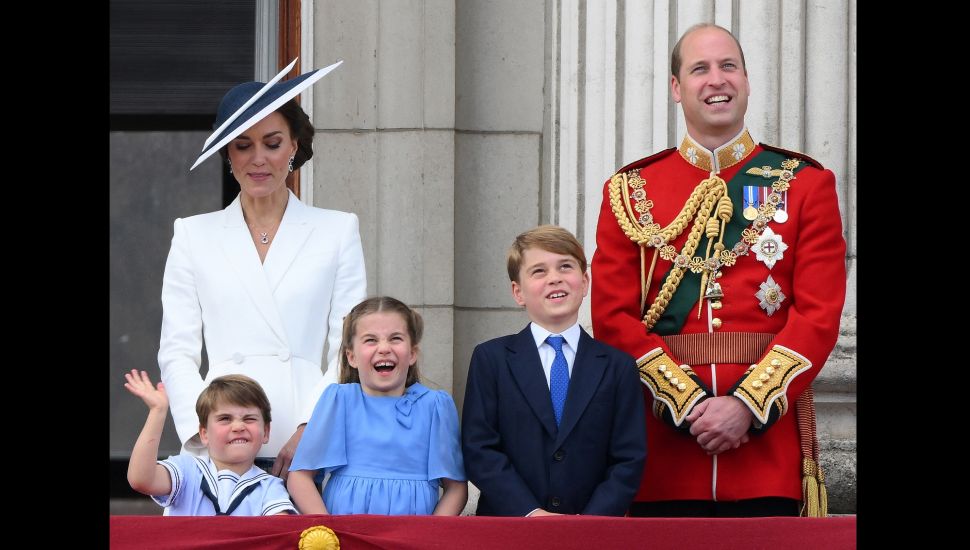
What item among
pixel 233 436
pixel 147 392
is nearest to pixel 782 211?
pixel 233 436

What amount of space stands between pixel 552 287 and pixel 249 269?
89 centimetres

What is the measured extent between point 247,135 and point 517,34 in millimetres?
2093

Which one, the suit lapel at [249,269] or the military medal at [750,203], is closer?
the military medal at [750,203]

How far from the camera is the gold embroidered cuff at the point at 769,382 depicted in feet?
13.4

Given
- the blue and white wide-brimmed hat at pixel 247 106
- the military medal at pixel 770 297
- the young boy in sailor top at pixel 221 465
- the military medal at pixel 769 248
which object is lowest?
the young boy in sailor top at pixel 221 465

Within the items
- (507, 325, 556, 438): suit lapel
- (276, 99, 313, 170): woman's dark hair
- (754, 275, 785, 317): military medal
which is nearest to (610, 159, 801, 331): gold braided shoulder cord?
(754, 275, 785, 317): military medal

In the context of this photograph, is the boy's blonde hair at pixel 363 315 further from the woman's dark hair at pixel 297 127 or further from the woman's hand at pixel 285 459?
the woman's dark hair at pixel 297 127

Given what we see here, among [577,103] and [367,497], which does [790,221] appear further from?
[577,103]

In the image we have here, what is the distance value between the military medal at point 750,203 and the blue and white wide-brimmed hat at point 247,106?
1232 mm

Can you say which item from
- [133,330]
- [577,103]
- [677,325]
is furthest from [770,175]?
[133,330]

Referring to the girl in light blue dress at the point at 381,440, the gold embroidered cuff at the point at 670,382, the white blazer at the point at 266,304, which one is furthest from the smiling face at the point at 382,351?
the gold embroidered cuff at the point at 670,382

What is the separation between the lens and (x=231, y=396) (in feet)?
13.7

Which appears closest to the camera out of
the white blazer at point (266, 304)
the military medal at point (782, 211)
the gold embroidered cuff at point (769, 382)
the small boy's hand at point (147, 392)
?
the small boy's hand at point (147, 392)

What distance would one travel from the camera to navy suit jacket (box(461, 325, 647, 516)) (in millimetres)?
4008
